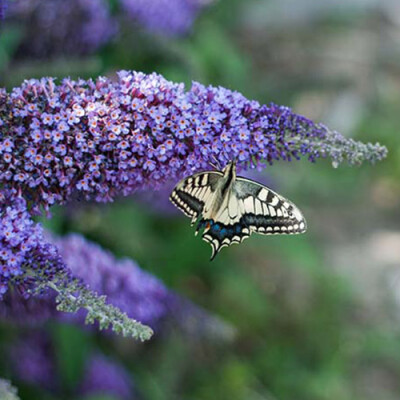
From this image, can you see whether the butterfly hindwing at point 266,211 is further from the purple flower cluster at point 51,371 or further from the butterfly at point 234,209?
the purple flower cluster at point 51,371

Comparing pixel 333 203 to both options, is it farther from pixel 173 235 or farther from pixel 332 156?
pixel 332 156

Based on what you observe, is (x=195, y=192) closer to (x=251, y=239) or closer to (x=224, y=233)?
(x=224, y=233)

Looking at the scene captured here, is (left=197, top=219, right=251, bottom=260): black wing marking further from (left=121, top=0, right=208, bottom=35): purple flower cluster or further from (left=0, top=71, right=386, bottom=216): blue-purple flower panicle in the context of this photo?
(left=121, top=0, right=208, bottom=35): purple flower cluster

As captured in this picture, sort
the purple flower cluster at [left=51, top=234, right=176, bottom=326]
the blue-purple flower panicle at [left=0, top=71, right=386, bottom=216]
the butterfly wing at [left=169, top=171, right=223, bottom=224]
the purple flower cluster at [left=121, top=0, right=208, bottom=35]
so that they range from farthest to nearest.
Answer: the purple flower cluster at [left=121, top=0, right=208, bottom=35] → the purple flower cluster at [left=51, top=234, right=176, bottom=326] → the butterfly wing at [left=169, top=171, right=223, bottom=224] → the blue-purple flower panicle at [left=0, top=71, right=386, bottom=216]

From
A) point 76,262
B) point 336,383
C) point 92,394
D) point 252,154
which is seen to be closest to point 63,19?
point 76,262

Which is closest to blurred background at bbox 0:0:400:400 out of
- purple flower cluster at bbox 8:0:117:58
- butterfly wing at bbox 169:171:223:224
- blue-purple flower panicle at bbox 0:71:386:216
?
purple flower cluster at bbox 8:0:117:58

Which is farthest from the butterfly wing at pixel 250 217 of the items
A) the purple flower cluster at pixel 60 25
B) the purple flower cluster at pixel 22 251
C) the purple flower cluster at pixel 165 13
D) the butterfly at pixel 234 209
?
the purple flower cluster at pixel 165 13
